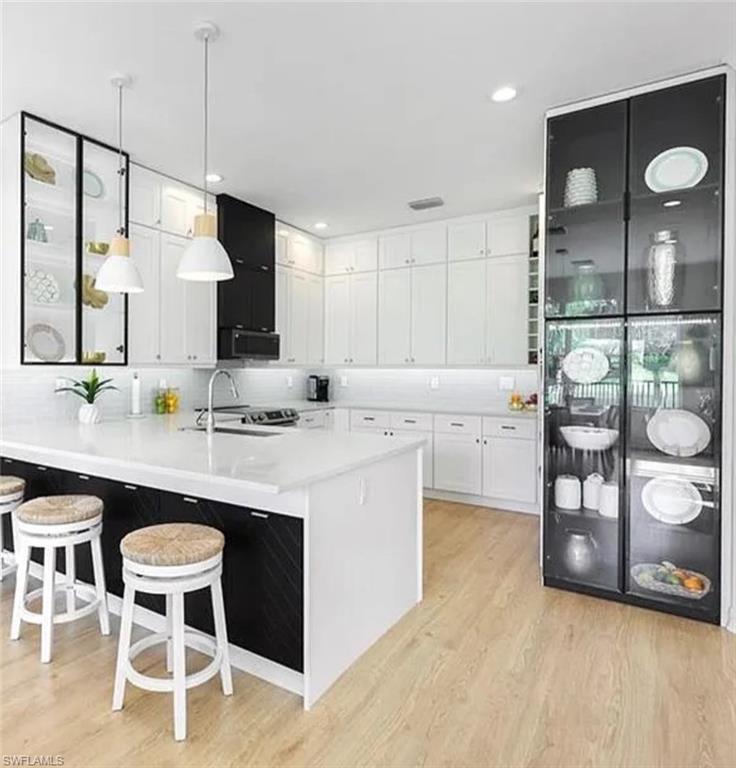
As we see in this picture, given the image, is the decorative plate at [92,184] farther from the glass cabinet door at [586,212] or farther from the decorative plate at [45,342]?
the glass cabinet door at [586,212]

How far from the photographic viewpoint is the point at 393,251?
17.6 ft

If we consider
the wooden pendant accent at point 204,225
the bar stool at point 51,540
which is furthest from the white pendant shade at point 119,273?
the bar stool at point 51,540

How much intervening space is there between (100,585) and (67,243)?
2205 millimetres

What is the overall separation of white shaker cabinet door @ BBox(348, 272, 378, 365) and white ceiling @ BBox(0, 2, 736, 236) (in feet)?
6.22

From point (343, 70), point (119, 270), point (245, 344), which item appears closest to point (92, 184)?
point (119, 270)

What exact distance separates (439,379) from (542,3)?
12.3ft

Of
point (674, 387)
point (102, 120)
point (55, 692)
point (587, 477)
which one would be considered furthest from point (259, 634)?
point (102, 120)

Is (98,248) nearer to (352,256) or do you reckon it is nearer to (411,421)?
(352,256)

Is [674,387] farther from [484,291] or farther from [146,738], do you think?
[146,738]

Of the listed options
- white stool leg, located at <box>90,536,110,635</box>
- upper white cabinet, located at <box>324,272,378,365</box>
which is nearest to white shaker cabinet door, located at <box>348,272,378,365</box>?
upper white cabinet, located at <box>324,272,378,365</box>

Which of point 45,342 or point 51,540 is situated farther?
point 45,342

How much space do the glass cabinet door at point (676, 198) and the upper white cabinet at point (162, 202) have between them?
328 centimetres

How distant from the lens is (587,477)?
2969mm

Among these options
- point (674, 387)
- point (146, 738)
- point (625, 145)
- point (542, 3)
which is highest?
point (542, 3)
